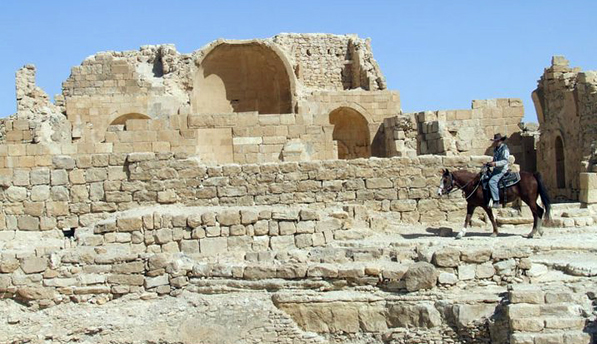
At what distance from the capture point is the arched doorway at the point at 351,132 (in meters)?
19.2

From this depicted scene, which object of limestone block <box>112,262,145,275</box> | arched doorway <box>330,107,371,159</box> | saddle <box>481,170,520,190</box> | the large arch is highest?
the large arch

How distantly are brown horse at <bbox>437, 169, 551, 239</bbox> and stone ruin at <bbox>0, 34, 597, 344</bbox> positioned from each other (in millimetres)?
326

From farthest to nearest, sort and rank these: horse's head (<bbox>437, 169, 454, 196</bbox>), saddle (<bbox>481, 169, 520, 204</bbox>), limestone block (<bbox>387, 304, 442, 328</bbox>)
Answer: horse's head (<bbox>437, 169, 454, 196</bbox>)
saddle (<bbox>481, 169, 520, 204</bbox>)
limestone block (<bbox>387, 304, 442, 328</bbox>)

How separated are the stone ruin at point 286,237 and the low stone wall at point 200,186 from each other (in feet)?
0.07

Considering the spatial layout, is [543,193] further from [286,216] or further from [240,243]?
[240,243]

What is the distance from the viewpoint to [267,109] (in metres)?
20.9

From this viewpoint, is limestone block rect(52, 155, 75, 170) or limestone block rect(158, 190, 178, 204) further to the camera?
limestone block rect(158, 190, 178, 204)

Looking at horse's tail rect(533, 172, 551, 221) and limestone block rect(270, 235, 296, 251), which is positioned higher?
horse's tail rect(533, 172, 551, 221)

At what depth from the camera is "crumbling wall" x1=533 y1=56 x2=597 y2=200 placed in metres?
15.8

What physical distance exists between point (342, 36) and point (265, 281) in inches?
621

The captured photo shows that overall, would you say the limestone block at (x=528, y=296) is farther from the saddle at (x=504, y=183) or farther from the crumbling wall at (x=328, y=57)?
the crumbling wall at (x=328, y=57)

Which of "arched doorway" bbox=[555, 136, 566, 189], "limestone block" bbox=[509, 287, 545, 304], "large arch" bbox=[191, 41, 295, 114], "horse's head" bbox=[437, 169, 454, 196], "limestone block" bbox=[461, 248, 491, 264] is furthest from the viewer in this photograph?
"large arch" bbox=[191, 41, 295, 114]

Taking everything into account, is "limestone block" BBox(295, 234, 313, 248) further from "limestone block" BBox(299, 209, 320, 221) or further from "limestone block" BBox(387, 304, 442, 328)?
"limestone block" BBox(387, 304, 442, 328)

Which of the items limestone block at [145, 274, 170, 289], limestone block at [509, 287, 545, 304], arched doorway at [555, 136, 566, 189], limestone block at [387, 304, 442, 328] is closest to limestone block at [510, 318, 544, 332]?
limestone block at [509, 287, 545, 304]
